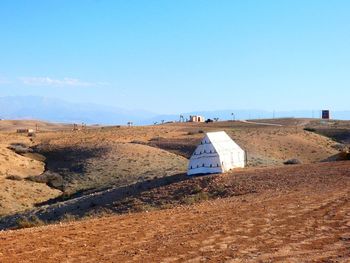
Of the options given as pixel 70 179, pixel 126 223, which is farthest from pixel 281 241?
pixel 70 179

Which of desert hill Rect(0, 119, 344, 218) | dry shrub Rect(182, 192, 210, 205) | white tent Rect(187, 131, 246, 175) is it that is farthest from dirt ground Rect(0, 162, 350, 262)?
desert hill Rect(0, 119, 344, 218)

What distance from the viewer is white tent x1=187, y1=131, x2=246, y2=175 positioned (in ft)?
98.9

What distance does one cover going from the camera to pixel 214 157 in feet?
99.2

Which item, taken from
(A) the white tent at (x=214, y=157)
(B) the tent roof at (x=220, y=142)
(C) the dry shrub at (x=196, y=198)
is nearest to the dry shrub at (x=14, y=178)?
(A) the white tent at (x=214, y=157)

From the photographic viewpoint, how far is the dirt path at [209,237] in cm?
1155

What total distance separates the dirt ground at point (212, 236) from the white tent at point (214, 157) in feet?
34.3

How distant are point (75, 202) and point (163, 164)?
725 inches

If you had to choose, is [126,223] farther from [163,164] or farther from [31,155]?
[31,155]

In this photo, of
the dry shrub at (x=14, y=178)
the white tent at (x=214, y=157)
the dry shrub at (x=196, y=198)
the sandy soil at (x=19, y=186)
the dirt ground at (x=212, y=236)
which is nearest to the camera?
the dirt ground at (x=212, y=236)

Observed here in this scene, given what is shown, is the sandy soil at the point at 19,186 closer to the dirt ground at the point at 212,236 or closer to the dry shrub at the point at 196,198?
the dry shrub at the point at 196,198

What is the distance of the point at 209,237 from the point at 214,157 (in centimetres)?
1702

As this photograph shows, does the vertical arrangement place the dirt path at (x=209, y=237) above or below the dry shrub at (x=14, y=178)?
above

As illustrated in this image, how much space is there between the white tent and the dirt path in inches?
451

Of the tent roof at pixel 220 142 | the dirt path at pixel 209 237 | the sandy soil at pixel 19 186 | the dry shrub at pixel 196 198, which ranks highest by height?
the tent roof at pixel 220 142
